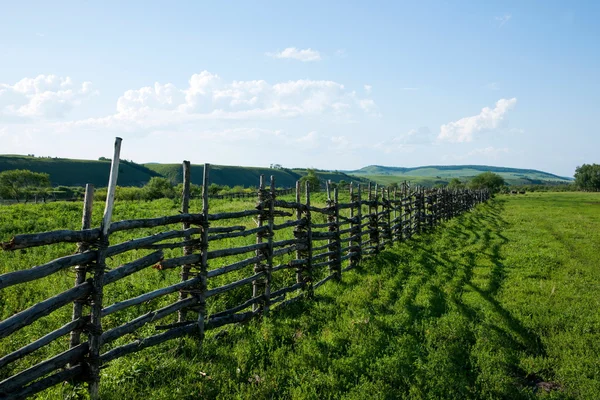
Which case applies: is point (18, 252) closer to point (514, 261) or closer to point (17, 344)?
point (17, 344)

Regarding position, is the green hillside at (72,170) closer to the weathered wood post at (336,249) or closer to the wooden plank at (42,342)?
the weathered wood post at (336,249)

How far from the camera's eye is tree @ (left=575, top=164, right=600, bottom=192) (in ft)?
347

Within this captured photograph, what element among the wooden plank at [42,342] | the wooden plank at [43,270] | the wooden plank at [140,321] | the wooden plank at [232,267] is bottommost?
the wooden plank at [140,321]

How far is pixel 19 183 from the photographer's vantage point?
70.1 m

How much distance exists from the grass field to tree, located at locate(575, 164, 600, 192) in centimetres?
12321

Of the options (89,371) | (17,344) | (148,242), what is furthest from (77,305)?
(17,344)

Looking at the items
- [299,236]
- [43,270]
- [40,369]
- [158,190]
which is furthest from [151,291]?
[158,190]

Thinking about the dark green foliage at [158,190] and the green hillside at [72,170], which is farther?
the green hillside at [72,170]

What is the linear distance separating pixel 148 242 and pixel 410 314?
15.6 feet

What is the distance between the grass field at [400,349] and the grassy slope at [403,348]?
2 centimetres

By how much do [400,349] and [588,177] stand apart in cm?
13360

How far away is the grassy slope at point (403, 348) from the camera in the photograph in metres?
4.51

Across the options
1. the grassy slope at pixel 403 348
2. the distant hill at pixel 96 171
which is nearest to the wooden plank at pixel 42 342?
the grassy slope at pixel 403 348

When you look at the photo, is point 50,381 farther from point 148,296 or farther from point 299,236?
point 299,236
